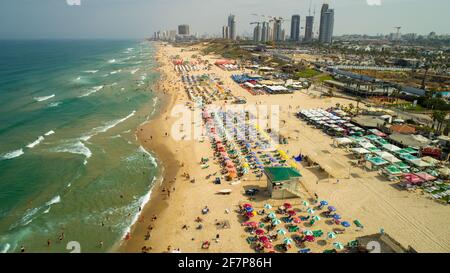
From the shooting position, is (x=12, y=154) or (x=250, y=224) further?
(x=12, y=154)

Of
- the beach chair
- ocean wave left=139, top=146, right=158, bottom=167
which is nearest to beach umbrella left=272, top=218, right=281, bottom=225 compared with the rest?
the beach chair

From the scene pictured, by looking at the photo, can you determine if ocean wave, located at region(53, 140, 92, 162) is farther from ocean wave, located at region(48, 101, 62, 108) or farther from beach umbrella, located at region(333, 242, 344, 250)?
beach umbrella, located at region(333, 242, 344, 250)

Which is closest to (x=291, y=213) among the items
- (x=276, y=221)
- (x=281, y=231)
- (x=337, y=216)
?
(x=276, y=221)

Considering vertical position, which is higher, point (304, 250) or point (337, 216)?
point (337, 216)

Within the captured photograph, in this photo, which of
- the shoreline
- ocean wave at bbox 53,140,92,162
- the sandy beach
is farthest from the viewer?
ocean wave at bbox 53,140,92,162

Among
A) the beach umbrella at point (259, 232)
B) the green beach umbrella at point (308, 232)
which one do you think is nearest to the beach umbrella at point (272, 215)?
the beach umbrella at point (259, 232)

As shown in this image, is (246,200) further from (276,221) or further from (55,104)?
A: (55,104)

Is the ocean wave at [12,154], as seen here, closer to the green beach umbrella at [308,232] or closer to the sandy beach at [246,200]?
the sandy beach at [246,200]
